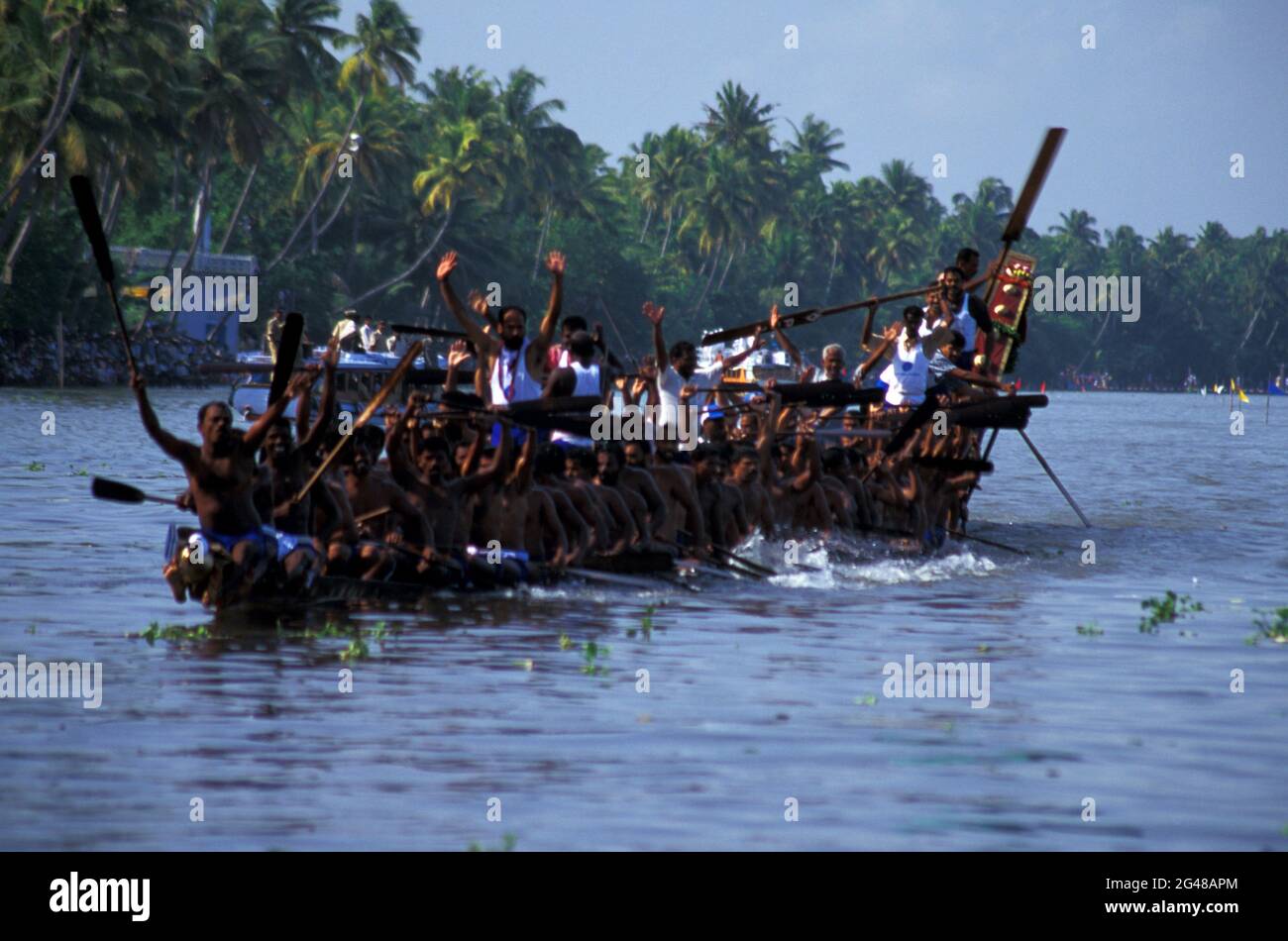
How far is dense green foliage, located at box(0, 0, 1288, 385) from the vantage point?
5841cm

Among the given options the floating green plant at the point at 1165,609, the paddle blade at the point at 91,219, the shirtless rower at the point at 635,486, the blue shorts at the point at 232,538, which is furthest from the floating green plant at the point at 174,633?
the floating green plant at the point at 1165,609

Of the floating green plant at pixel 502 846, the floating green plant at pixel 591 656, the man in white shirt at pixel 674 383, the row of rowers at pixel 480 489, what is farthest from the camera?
the man in white shirt at pixel 674 383

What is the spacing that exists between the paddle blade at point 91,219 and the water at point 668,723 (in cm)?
273

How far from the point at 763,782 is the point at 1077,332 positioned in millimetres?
176386

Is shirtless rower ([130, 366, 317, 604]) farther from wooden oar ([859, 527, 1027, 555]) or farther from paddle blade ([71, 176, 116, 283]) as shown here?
wooden oar ([859, 527, 1027, 555])

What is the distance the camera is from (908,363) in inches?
911

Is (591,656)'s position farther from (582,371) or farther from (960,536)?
(960,536)

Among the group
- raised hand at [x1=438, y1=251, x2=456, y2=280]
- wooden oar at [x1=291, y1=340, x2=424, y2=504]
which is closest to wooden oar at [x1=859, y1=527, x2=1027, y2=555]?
raised hand at [x1=438, y1=251, x2=456, y2=280]

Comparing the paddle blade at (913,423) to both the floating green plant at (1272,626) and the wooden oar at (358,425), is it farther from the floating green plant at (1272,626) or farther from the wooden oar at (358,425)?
the wooden oar at (358,425)

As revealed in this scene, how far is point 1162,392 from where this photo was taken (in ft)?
626

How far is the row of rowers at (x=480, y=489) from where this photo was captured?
1462cm

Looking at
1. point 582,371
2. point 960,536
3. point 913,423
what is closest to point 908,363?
point 913,423

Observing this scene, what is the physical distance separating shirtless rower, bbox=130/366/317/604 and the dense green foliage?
989 centimetres
